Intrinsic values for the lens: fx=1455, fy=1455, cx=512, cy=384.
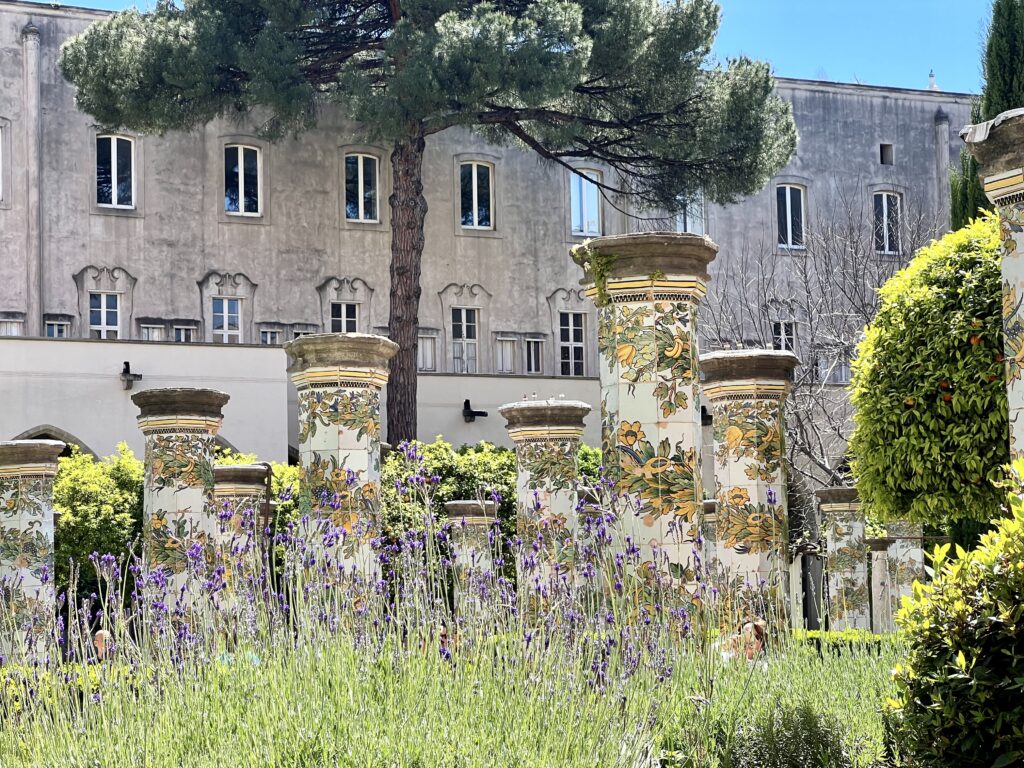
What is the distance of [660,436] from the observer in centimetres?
821

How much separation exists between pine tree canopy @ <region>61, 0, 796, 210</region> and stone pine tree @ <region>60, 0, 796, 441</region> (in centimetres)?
3

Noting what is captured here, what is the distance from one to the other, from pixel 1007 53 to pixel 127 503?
1162 cm

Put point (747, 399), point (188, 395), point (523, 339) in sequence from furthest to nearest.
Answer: point (523, 339), point (188, 395), point (747, 399)

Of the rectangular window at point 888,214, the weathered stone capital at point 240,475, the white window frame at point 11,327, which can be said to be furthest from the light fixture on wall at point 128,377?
the rectangular window at point 888,214

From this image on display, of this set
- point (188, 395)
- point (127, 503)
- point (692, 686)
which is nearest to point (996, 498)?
point (692, 686)

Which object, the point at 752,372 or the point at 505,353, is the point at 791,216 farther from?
the point at 752,372

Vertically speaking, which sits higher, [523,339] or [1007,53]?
[1007,53]

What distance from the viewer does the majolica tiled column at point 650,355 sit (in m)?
8.20

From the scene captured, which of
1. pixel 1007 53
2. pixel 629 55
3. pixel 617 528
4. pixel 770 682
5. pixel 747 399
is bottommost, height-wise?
pixel 770 682

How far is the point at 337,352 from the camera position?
10.4 meters

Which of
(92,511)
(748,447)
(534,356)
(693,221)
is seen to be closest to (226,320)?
(534,356)

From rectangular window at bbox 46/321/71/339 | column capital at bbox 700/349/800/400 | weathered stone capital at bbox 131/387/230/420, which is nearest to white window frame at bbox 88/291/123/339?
rectangular window at bbox 46/321/71/339

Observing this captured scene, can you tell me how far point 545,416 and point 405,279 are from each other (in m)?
12.7

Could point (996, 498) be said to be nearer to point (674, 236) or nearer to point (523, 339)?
point (674, 236)
